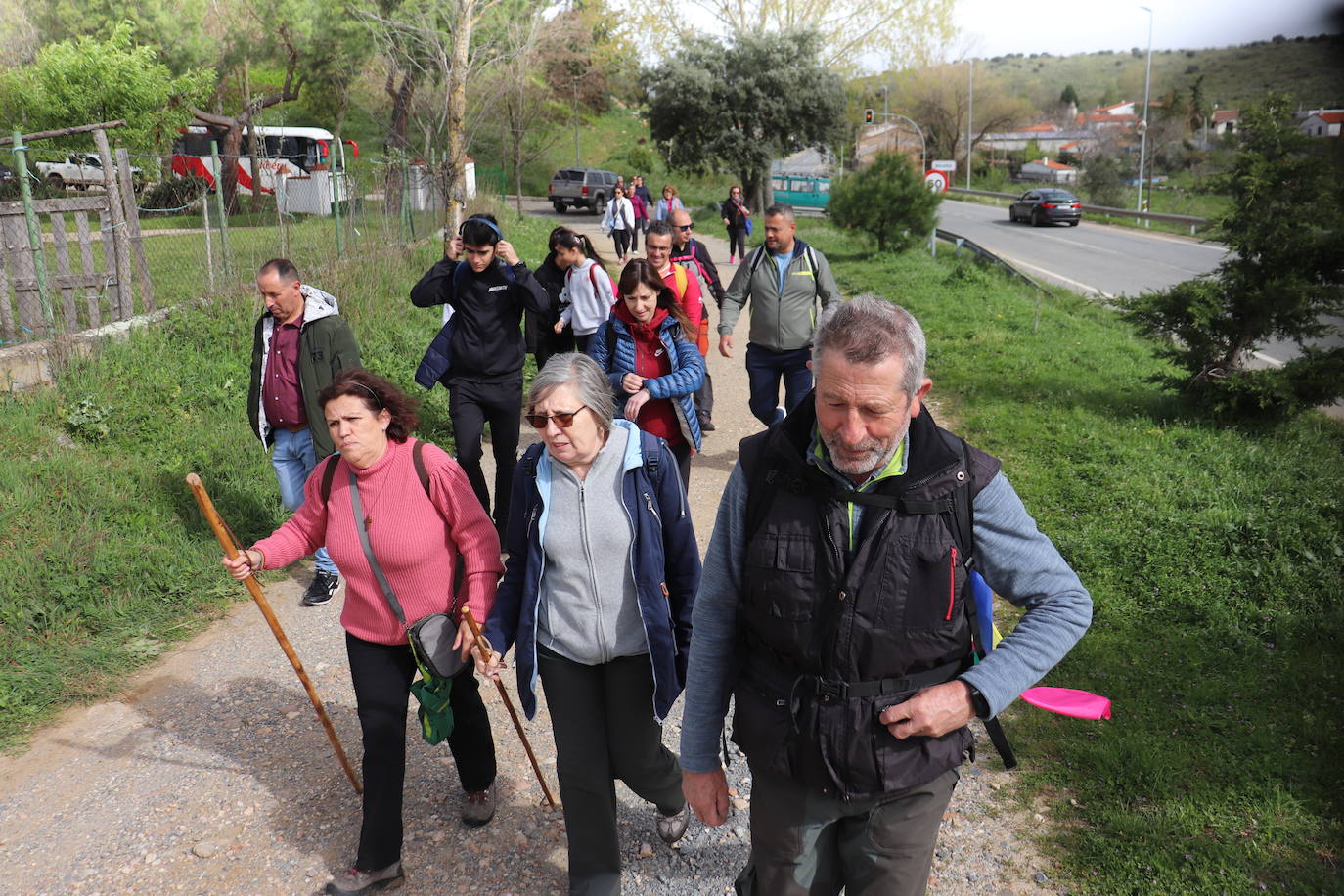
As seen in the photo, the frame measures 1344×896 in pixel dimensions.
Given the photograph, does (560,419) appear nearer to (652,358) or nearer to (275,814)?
(652,358)

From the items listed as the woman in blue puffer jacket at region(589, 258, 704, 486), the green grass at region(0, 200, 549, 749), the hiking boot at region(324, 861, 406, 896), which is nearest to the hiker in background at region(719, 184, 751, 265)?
the green grass at region(0, 200, 549, 749)

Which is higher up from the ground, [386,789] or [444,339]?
[444,339]

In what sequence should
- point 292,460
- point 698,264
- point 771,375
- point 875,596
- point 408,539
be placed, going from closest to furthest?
1. point 875,596
2. point 408,539
3. point 292,460
4. point 771,375
5. point 698,264

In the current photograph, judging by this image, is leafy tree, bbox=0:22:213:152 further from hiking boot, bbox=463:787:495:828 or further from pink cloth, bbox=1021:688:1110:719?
pink cloth, bbox=1021:688:1110:719

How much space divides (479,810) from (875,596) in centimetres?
235

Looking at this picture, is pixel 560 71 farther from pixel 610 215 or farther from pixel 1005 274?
pixel 1005 274

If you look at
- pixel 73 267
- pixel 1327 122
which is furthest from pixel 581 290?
pixel 1327 122

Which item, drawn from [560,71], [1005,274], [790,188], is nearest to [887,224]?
[1005,274]

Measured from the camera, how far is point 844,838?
222cm

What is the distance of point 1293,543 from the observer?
19.2ft

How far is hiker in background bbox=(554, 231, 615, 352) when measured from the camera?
7.24 meters

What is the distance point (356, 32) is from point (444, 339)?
28049 millimetres

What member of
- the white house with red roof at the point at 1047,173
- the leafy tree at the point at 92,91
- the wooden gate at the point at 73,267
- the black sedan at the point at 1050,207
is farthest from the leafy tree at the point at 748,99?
the white house with red roof at the point at 1047,173

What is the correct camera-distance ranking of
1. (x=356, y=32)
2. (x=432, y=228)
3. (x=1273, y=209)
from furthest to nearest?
(x=356, y=32) < (x=432, y=228) < (x=1273, y=209)
